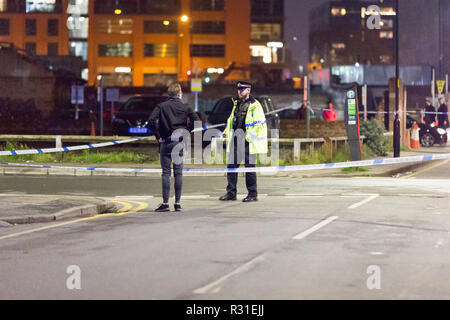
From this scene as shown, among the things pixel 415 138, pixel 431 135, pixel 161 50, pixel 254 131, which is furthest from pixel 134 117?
pixel 161 50

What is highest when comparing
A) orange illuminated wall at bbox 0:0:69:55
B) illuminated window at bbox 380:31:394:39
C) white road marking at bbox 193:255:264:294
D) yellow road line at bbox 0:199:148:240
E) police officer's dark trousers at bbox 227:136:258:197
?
illuminated window at bbox 380:31:394:39

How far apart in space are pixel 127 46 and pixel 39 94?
4077 cm

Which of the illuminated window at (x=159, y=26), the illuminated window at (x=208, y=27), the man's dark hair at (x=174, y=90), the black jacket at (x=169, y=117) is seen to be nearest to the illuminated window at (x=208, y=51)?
the illuminated window at (x=208, y=27)

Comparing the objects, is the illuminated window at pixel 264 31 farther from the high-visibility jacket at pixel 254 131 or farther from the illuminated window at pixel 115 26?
the high-visibility jacket at pixel 254 131

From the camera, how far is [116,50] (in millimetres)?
103188

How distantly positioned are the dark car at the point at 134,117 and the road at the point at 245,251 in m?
14.6

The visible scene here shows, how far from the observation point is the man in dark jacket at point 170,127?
13.9 meters

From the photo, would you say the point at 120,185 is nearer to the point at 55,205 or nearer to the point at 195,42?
the point at 55,205

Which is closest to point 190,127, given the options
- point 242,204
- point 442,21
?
point 242,204

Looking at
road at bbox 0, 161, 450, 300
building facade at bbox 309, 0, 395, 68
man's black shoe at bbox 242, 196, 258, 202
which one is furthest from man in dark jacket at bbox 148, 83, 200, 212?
building facade at bbox 309, 0, 395, 68

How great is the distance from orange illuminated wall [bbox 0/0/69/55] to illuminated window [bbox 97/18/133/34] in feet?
15.3

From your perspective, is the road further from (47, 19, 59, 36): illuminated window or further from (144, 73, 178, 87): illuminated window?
(47, 19, 59, 36): illuminated window

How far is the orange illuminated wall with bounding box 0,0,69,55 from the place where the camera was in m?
106

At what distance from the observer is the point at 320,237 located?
10.5 m
